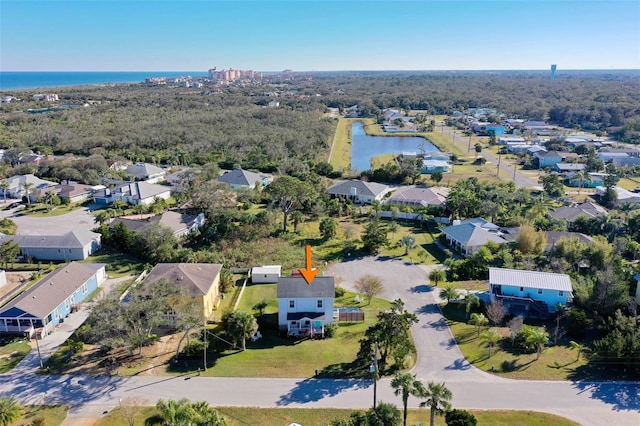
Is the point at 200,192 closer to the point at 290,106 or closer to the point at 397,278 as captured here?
the point at 397,278

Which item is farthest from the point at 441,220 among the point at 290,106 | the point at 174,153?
the point at 290,106

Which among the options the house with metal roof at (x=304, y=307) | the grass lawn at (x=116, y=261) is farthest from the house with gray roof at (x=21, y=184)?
the house with metal roof at (x=304, y=307)

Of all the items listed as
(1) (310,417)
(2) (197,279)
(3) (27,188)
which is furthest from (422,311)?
(3) (27,188)

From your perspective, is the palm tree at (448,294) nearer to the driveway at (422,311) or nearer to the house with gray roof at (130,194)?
the driveway at (422,311)

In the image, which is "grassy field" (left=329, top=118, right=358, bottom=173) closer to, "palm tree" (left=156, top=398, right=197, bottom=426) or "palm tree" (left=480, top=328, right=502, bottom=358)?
"palm tree" (left=480, top=328, right=502, bottom=358)

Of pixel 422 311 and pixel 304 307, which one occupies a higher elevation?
pixel 304 307

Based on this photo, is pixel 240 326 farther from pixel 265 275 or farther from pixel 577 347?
pixel 577 347
